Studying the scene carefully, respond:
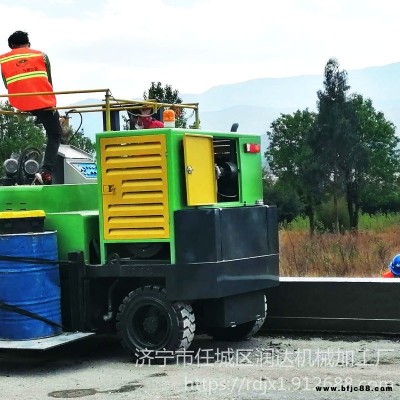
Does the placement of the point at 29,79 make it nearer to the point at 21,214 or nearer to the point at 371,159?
the point at 21,214

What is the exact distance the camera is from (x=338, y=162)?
74.0 m

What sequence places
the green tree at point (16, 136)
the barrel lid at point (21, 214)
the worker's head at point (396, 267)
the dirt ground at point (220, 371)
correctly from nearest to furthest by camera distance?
the dirt ground at point (220, 371), the barrel lid at point (21, 214), the worker's head at point (396, 267), the green tree at point (16, 136)

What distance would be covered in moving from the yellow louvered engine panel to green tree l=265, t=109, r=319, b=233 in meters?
61.5

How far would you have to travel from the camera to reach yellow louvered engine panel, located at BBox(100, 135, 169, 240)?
8.26 meters

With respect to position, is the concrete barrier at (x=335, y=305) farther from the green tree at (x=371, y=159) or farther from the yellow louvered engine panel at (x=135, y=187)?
the green tree at (x=371, y=159)

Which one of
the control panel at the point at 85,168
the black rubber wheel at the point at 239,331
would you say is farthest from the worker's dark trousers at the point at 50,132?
the black rubber wheel at the point at 239,331

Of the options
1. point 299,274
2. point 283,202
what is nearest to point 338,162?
point 283,202

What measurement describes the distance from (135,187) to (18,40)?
212 cm

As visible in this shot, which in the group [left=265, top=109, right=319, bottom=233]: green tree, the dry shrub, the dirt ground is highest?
[left=265, top=109, right=319, bottom=233]: green tree

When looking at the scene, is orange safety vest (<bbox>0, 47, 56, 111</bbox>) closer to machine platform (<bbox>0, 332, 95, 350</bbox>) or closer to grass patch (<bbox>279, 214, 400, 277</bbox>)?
machine platform (<bbox>0, 332, 95, 350</bbox>)

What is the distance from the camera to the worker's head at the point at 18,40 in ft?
30.3

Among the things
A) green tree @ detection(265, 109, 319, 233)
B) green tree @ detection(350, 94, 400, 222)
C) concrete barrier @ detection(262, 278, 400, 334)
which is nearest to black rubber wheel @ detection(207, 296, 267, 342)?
concrete barrier @ detection(262, 278, 400, 334)

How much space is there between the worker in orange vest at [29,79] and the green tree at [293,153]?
2396 inches

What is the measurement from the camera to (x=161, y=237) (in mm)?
8297
